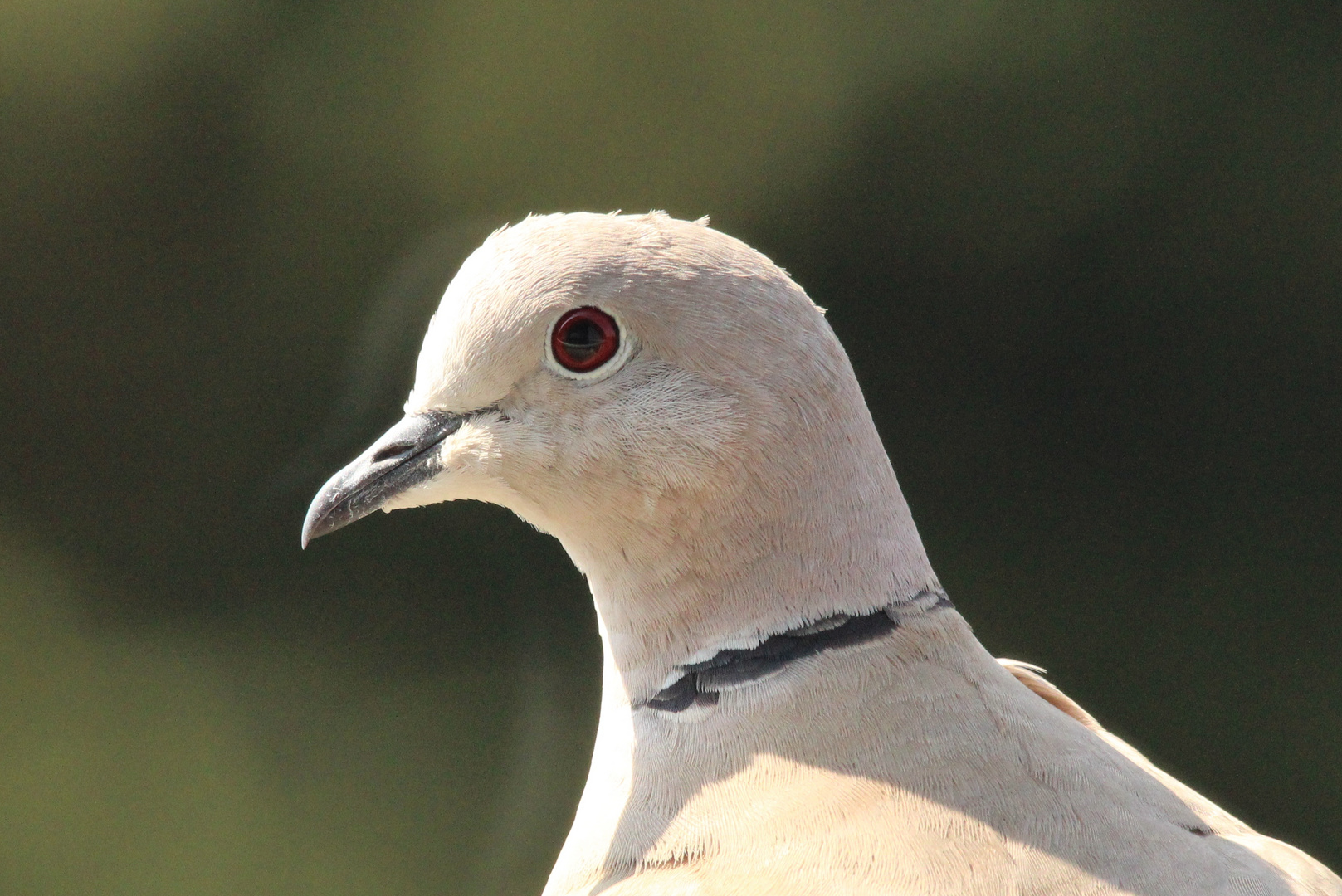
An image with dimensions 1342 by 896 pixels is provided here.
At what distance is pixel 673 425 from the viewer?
3.72 ft

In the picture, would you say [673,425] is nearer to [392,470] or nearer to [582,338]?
[582,338]

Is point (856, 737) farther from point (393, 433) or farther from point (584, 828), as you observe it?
point (393, 433)

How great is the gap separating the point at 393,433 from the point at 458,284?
0.51 feet

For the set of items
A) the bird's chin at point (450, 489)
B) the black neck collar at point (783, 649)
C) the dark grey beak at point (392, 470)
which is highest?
the dark grey beak at point (392, 470)

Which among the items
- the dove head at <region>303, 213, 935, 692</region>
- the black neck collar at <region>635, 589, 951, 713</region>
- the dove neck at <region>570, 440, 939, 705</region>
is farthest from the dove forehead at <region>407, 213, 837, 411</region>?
the black neck collar at <region>635, 589, 951, 713</region>

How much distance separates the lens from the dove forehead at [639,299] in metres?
1.12

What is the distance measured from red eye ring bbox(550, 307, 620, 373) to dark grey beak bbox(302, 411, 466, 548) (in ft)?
0.41

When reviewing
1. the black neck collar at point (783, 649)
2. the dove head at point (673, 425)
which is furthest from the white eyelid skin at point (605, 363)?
the black neck collar at point (783, 649)

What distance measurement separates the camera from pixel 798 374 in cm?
113

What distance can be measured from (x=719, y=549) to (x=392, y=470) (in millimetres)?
318

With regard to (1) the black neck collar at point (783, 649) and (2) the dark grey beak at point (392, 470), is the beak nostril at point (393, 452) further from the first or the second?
(1) the black neck collar at point (783, 649)

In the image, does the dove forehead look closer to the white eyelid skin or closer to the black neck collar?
the white eyelid skin

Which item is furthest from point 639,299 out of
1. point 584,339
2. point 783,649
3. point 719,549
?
point 783,649

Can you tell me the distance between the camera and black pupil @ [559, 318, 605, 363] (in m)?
1.14
